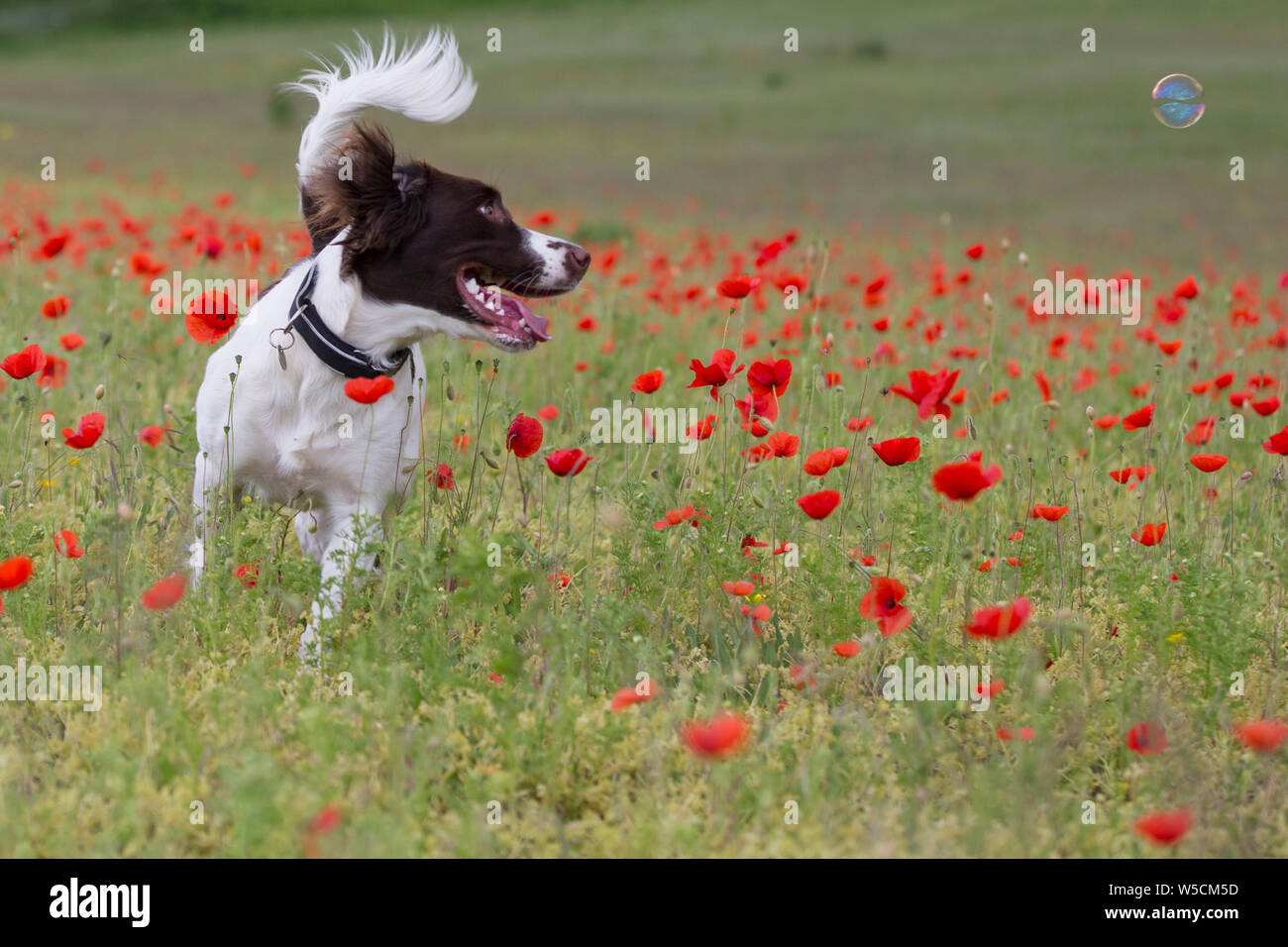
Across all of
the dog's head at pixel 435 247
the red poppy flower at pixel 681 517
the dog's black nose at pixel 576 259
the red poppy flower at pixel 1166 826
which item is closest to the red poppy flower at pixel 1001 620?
the red poppy flower at pixel 1166 826

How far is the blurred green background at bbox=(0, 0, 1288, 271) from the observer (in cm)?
2181

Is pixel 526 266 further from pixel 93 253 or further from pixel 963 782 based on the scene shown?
pixel 93 253

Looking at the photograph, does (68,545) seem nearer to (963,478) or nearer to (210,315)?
(210,315)

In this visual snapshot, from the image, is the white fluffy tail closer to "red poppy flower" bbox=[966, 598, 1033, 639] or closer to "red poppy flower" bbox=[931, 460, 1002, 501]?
"red poppy flower" bbox=[931, 460, 1002, 501]

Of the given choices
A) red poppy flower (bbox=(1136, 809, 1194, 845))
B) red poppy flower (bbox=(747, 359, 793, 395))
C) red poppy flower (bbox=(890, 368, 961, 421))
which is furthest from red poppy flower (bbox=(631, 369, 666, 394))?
red poppy flower (bbox=(1136, 809, 1194, 845))

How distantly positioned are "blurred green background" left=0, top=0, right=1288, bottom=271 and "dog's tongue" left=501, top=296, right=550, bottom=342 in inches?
294

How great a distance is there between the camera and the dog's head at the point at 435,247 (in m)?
4.29

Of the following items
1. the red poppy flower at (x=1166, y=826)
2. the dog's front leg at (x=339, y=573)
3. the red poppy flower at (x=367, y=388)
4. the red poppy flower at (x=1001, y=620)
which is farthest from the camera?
the dog's front leg at (x=339, y=573)

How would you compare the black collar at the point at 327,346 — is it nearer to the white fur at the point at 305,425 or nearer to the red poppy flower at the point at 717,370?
the white fur at the point at 305,425

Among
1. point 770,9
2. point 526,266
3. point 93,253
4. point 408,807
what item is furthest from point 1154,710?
point 770,9

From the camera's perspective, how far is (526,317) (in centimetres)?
429

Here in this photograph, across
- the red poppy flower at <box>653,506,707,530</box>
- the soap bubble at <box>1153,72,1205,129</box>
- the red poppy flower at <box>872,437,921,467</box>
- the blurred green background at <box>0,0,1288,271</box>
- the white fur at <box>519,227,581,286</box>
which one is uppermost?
the blurred green background at <box>0,0,1288,271</box>

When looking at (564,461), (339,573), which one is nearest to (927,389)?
(564,461)

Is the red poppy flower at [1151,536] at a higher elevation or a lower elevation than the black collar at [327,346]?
lower
